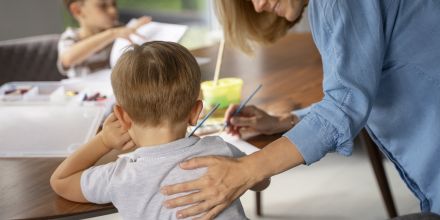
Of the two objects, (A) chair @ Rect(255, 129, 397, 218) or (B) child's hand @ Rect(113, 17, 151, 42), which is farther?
(A) chair @ Rect(255, 129, 397, 218)

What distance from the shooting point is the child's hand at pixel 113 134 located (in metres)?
1.42

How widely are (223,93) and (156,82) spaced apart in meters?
0.72

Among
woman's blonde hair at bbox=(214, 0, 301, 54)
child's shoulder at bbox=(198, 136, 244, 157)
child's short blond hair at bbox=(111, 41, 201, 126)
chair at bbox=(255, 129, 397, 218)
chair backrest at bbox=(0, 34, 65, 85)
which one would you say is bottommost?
chair at bbox=(255, 129, 397, 218)

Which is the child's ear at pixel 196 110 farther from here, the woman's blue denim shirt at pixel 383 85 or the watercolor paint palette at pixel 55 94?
the watercolor paint palette at pixel 55 94

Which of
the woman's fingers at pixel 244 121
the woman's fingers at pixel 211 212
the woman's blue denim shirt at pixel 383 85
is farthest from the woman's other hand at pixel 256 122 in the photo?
the woman's fingers at pixel 211 212

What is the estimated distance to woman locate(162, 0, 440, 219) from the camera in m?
1.26

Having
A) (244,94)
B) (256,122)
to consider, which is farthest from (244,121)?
(244,94)

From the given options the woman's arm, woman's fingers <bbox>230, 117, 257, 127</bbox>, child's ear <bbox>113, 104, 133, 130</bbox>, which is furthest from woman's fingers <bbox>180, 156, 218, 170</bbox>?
woman's fingers <bbox>230, 117, 257, 127</bbox>

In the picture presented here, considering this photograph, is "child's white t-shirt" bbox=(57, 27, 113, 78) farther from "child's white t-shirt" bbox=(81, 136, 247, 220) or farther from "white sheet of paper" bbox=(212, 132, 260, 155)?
"child's white t-shirt" bbox=(81, 136, 247, 220)

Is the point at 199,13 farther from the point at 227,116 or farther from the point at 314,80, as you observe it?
the point at 227,116

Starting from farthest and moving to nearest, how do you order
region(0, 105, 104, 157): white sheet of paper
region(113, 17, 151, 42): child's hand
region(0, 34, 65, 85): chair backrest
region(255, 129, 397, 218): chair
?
region(255, 129, 397, 218): chair → region(0, 34, 65, 85): chair backrest → region(113, 17, 151, 42): child's hand → region(0, 105, 104, 157): white sheet of paper

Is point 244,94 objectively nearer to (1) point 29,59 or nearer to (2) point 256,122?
(2) point 256,122

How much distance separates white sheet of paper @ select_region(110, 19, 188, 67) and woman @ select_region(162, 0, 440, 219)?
77 centimetres

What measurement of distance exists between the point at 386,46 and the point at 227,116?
1.70 feet
